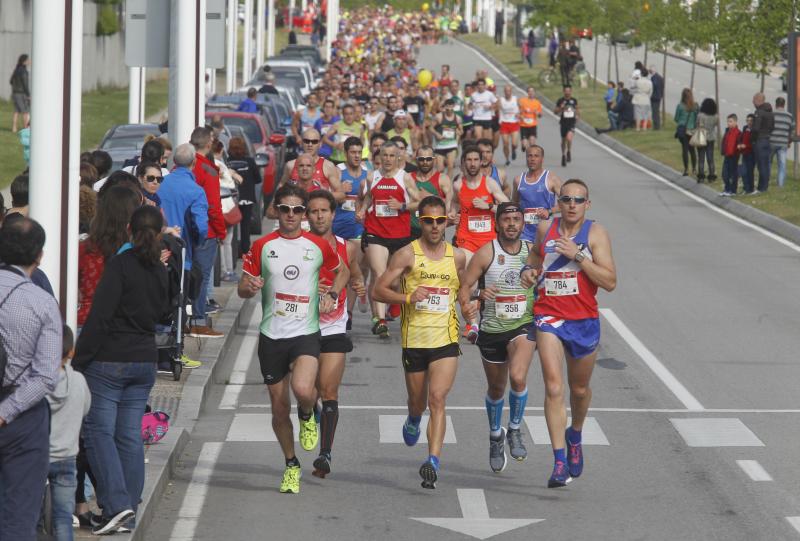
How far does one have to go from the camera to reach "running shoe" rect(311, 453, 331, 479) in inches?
427

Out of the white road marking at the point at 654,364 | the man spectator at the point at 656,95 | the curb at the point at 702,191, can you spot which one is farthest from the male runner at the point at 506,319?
the man spectator at the point at 656,95

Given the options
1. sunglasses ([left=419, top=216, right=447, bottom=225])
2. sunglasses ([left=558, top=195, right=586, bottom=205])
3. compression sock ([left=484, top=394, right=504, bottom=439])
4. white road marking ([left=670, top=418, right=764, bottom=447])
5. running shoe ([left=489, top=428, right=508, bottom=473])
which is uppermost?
sunglasses ([left=558, top=195, right=586, bottom=205])

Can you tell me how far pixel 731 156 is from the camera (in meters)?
31.8

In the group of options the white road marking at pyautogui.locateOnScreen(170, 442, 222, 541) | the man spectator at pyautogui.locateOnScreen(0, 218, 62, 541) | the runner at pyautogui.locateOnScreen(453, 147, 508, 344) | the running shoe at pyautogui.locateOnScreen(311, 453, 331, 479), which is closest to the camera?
the man spectator at pyautogui.locateOnScreen(0, 218, 62, 541)

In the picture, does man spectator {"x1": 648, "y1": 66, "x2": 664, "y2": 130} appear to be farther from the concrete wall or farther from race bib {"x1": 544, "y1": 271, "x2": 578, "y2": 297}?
race bib {"x1": 544, "y1": 271, "x2": 578, "y2": 297}

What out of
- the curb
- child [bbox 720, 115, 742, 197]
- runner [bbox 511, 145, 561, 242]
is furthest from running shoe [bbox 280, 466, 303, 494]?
child [bbox 720, 115, 742, 197]

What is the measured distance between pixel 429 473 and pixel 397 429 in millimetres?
2073

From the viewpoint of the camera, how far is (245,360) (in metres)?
15.4

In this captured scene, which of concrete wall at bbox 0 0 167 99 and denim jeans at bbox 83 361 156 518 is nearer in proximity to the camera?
denim jeans at bbox 83 361 156 518

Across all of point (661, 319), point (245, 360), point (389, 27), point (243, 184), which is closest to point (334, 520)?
point (245, 360)

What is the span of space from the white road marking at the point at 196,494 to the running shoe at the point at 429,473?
1321 millimetres

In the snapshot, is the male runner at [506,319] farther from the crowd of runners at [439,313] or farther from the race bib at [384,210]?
the race bib at [384,210]

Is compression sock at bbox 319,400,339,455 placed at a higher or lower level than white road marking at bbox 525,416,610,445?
higher

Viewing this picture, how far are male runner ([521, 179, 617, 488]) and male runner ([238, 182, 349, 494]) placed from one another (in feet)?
4.48
